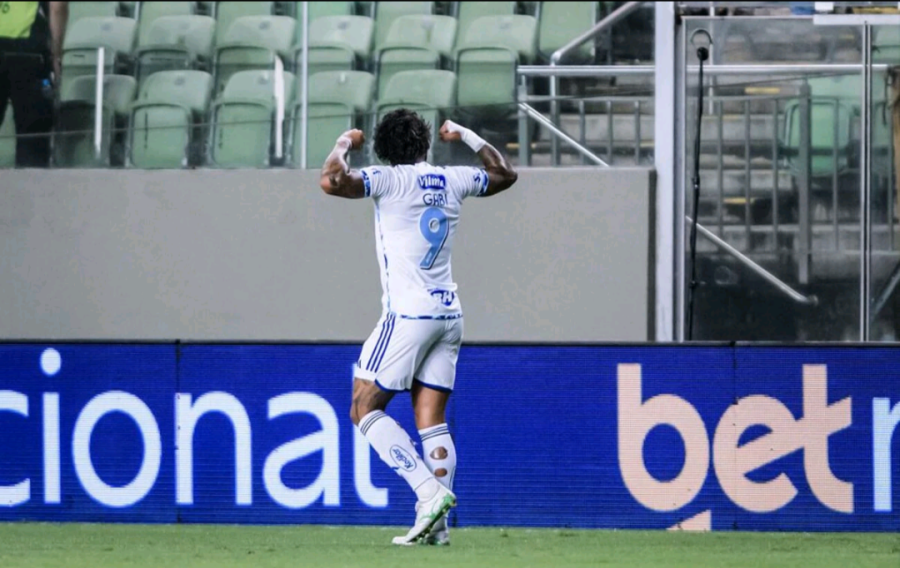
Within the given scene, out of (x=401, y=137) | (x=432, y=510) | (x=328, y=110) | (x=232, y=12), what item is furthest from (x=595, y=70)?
(x=432, y=510)

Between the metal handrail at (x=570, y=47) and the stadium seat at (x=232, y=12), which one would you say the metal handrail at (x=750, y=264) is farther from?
the stadium seat at (x=232, y=12)

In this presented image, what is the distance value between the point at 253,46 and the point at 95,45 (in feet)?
3.28

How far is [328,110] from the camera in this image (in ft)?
32.5

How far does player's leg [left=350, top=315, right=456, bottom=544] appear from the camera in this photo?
19.4 ft

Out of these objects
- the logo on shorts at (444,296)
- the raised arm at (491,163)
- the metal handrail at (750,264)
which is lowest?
the logo on shorts at (444,296)

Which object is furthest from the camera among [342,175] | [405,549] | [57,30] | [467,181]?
[57,30]

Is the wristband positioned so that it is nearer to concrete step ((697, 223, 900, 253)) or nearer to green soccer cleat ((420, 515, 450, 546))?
green soccer cleat ((420, 515, 450, 546))

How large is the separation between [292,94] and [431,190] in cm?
408

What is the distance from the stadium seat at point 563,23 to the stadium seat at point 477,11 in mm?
270

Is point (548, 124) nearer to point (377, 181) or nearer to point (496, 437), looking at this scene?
point (496, 437)

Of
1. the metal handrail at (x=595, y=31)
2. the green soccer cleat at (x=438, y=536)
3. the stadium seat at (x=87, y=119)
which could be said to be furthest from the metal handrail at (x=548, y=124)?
the green soccer cleat at (x=438, y=536)

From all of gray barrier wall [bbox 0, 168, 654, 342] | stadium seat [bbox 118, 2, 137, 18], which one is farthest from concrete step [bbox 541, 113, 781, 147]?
stadium seat [bbox 118, 2, 137, 18]

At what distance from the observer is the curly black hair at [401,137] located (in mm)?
6039

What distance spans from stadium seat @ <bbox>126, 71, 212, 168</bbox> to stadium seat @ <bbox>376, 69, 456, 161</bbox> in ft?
3.76
